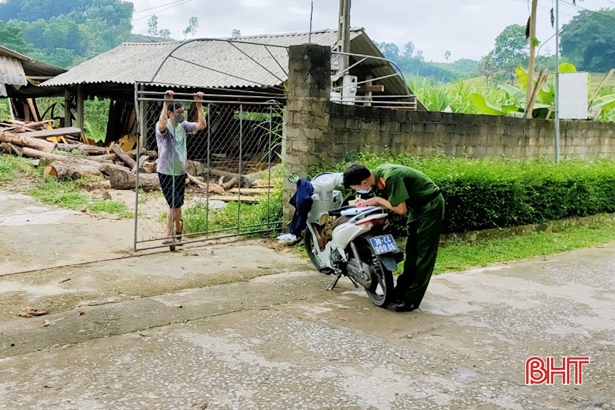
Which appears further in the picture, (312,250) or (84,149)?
(84,149)

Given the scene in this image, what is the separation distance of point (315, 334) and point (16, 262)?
3852 millimetres

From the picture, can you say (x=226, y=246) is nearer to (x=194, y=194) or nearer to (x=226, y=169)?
(x=194, y=194)

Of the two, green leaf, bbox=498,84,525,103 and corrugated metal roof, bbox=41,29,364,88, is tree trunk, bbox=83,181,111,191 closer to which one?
corrugated metal roof, bbox=41,29,364,88

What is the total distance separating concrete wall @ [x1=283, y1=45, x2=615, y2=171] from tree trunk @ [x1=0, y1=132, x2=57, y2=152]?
989 centimetres

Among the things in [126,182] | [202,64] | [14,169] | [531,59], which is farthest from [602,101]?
[14,169]

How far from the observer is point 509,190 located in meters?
10.0

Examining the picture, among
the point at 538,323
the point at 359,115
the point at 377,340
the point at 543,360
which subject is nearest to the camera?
the point at 543,360

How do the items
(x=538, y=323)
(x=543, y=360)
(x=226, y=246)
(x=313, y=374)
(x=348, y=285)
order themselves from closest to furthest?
1. (x=313, y=374)
2. (x=543, y=360)
3. (x=538, y=323)
4. (x=348, y=285)
5. (x=226, y=246)

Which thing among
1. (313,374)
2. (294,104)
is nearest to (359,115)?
(294,104)

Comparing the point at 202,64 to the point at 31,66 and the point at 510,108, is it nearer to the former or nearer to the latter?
the point at 510,108

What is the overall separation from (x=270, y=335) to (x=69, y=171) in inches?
400

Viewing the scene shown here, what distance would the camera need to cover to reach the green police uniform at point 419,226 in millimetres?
5832

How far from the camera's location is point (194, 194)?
42.7 ft

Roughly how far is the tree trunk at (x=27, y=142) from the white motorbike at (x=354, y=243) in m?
11.4
